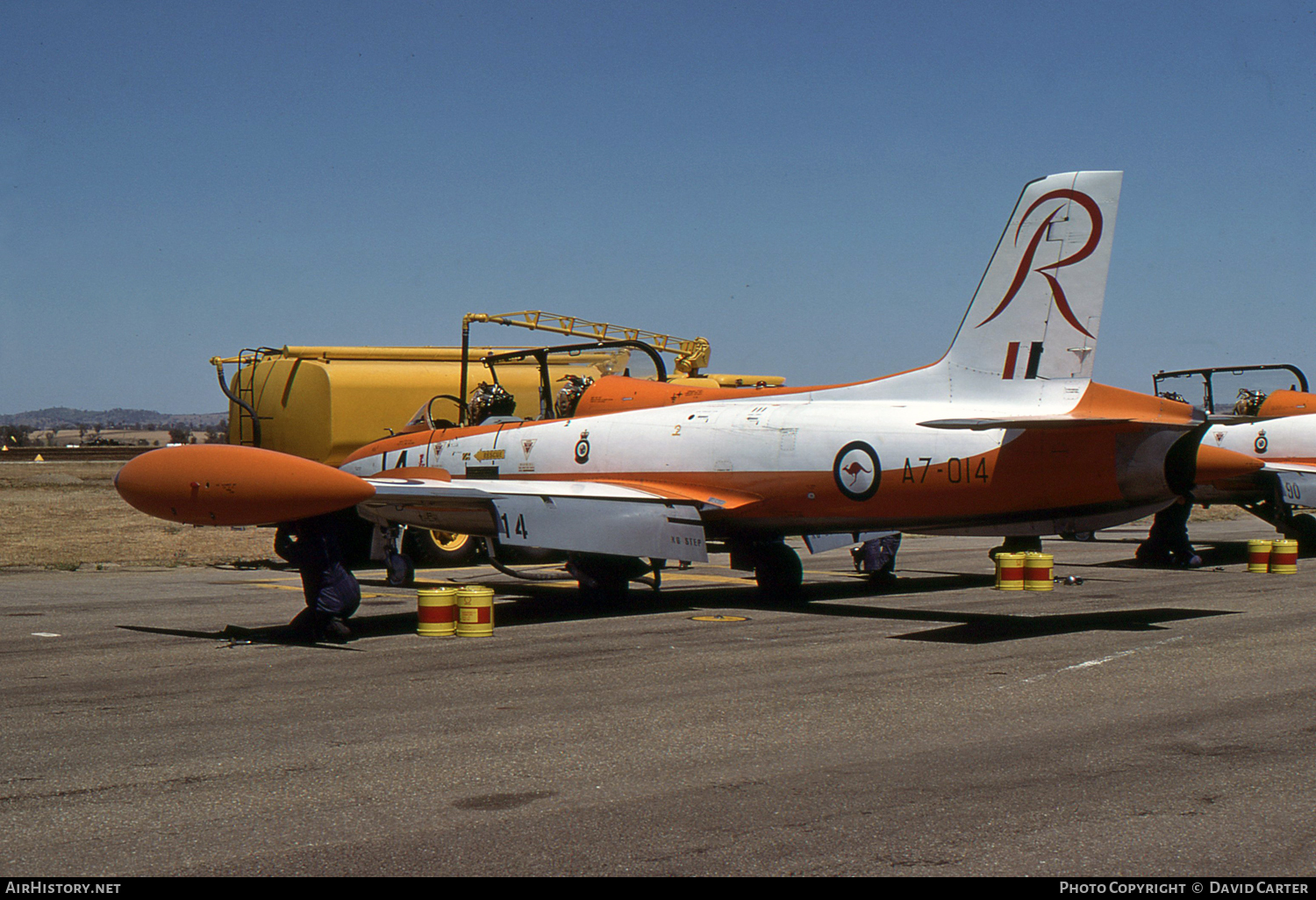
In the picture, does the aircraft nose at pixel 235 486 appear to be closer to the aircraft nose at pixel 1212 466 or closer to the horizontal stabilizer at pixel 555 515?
the horizontal stabilizer at pixel 555 515

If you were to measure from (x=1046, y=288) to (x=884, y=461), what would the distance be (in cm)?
251

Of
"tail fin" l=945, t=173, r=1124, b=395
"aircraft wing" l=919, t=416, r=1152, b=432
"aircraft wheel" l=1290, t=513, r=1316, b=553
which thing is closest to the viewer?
"aircraft wing" l=919, t=416, r=1152, b=432

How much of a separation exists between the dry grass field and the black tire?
346 cm

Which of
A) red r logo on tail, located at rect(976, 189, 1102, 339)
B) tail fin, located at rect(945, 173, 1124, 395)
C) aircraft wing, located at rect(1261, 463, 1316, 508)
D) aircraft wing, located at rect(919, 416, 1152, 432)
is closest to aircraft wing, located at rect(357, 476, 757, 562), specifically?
aircraft wing, located at rect(919, 416, 1152, 432)

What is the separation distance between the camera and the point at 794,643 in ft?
37.3

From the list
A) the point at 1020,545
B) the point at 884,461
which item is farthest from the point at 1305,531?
the point at 884,461

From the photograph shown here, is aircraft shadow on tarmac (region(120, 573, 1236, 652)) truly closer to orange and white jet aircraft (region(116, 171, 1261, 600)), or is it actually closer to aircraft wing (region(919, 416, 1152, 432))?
orange and white jet aircraft (region(116, 171, 1261, 600))

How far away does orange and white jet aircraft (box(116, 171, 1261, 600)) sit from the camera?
11.7 meters

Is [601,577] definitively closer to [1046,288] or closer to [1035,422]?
[1035,422]

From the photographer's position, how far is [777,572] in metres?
15.5

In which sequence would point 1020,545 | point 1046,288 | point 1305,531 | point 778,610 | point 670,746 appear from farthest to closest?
point 1305,531
point 1020,545
point 778,610
point 1046,288
point 670,746

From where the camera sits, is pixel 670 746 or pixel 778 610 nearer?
pixel 670 746

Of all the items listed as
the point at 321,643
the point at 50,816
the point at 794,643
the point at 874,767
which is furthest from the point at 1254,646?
the point at 50,816

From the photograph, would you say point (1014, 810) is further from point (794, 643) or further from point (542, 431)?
point (542, 431)
